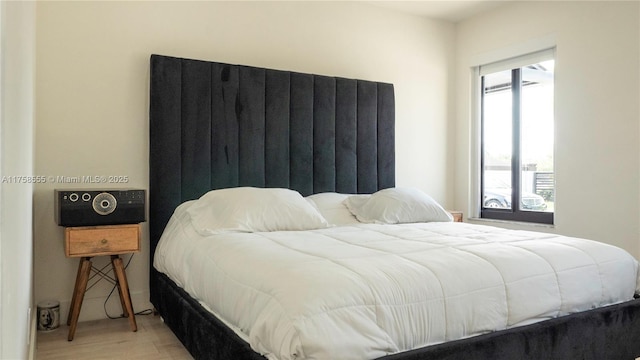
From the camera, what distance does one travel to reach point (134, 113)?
3.28m

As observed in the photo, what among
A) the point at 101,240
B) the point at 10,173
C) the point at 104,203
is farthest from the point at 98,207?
the point at 10,173

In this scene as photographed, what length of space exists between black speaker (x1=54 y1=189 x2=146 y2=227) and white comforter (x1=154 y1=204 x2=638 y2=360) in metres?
0.52

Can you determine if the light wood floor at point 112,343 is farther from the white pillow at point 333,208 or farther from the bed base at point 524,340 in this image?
the white pillow at point 333,208

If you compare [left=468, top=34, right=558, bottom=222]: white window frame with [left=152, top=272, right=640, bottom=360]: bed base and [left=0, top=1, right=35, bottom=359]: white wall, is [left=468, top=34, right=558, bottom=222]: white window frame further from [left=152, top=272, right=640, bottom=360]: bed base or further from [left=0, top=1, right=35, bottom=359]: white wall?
[left=0, top=1, right=35, bottom=359]: white wall

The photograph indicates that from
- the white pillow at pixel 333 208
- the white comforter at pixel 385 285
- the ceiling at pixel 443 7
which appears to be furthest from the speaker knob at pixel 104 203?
the ceiling at pixel 443 7

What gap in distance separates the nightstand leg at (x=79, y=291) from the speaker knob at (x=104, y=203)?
33 cm

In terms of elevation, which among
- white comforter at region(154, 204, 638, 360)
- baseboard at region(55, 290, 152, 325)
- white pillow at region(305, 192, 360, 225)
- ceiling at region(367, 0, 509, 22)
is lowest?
baseboard at region(55, 290, 152, 325)

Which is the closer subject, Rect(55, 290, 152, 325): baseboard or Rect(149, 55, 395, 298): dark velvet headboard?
Rect(55, 290, 152, 325): baseboard

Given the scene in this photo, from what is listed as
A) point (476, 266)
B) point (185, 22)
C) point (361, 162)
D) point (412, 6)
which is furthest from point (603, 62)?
point (185, 22)

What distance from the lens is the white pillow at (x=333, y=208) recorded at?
11.2 feet

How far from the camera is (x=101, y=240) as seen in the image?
2.78 m

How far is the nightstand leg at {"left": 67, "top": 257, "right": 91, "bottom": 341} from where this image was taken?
109 inches

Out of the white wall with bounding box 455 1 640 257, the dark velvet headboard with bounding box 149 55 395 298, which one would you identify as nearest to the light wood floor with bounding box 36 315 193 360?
the dark velvet headboard with bounding box 149 55 395 298

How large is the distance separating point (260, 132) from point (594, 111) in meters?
2.49
